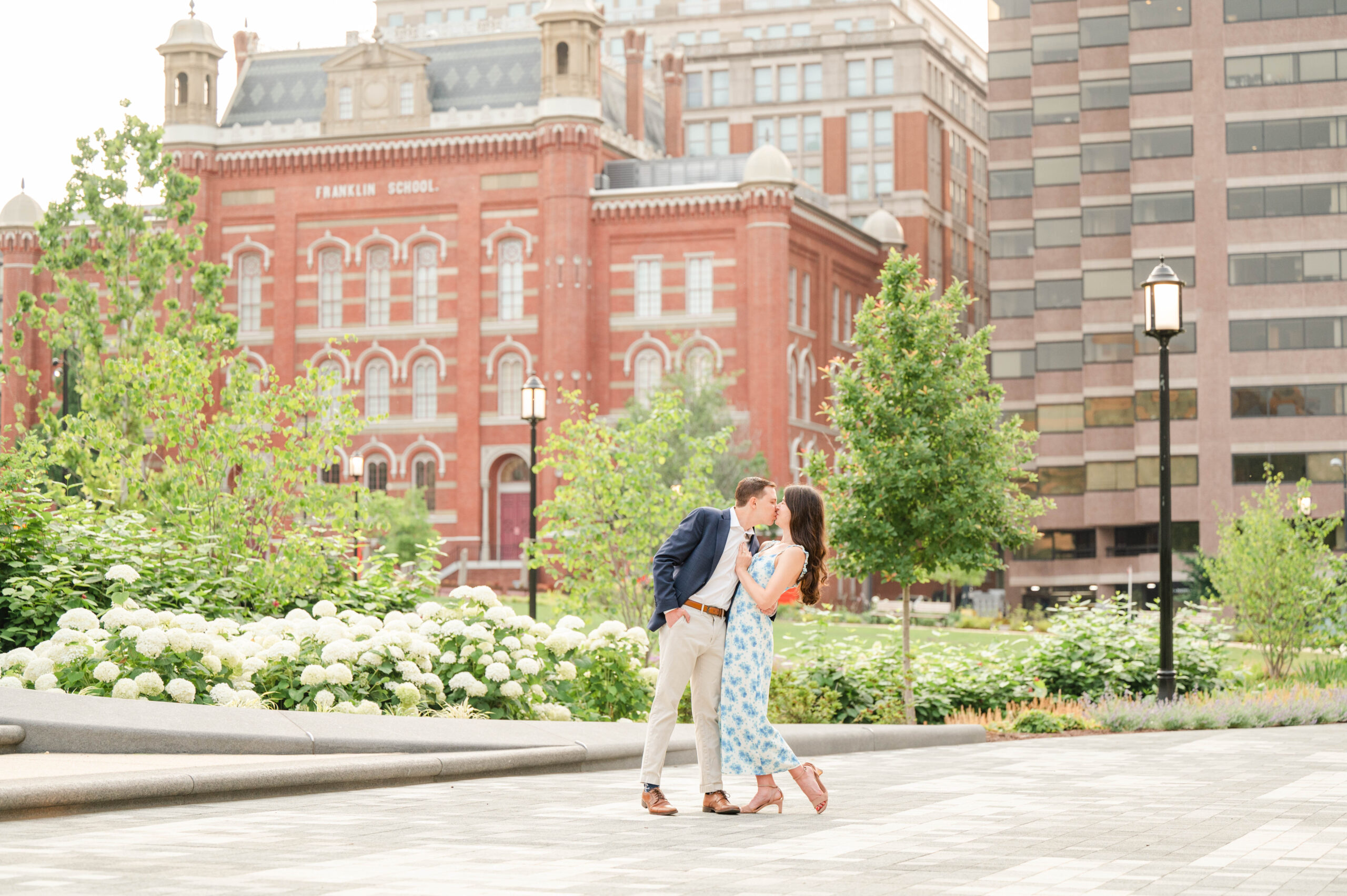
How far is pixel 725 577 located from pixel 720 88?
240 feet

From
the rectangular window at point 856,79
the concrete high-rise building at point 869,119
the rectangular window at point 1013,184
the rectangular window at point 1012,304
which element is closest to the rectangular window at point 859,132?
the concrete high-rise building at point 869,119

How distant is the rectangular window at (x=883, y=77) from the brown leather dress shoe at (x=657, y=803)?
227 ft

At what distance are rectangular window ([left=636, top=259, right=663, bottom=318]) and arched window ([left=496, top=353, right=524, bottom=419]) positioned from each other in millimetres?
Answer: 4479

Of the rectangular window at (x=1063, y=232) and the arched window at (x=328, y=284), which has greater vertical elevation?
the rectangular window at (x=1063, y=232)

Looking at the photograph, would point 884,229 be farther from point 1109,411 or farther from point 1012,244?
point 1109,411

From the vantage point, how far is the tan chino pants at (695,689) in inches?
351

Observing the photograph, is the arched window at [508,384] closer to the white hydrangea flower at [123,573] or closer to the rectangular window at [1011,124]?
the rectangular window at [1011,124]

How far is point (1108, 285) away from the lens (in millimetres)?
61438

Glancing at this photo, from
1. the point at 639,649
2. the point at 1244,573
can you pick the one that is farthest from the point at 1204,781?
the point at 1244,573

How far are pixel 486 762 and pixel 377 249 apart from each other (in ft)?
159

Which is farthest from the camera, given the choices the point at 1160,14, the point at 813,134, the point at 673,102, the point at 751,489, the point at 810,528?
the point at 813,134

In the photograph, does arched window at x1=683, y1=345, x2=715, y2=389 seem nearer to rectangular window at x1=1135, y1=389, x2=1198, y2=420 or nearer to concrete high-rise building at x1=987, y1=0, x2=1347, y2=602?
concrete high-rise building at x1=987, y1=0, x2=1347, y2=602

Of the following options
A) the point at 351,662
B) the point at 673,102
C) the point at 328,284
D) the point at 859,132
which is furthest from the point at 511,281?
the point at 351,662

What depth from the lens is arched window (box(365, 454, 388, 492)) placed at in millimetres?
56312
